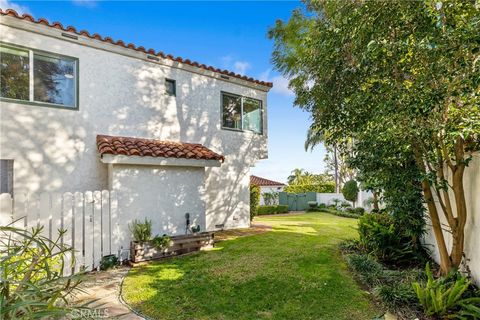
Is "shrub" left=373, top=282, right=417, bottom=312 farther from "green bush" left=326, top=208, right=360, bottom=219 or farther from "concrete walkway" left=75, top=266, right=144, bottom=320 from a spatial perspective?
"green bush" left=326, top=208, right=360, bottom=219

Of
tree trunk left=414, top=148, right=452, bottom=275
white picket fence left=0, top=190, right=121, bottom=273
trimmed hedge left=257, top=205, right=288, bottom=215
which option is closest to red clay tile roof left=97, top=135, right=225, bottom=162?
white picket fence left=0, top=190, right=121, bottom=273

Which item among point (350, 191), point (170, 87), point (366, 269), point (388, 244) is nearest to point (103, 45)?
point (170, 87)

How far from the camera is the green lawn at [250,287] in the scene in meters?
5.34

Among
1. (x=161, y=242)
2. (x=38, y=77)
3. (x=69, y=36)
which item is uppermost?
(x=69, y=36)

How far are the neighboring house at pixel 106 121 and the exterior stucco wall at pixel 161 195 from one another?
32 millimetres

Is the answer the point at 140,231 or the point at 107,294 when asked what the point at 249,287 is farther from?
the point at 140,231

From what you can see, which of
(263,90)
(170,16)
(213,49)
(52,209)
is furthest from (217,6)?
(52,209)

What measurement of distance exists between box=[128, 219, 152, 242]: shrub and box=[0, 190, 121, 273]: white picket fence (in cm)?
45

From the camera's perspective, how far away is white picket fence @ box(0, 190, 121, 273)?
6883 mm

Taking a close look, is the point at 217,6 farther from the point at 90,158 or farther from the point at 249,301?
the point at 249,301

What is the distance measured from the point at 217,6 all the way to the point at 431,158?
27.9 feet

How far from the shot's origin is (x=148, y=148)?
9.71m

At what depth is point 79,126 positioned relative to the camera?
935 cm

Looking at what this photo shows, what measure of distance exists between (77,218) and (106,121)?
3691 mm
